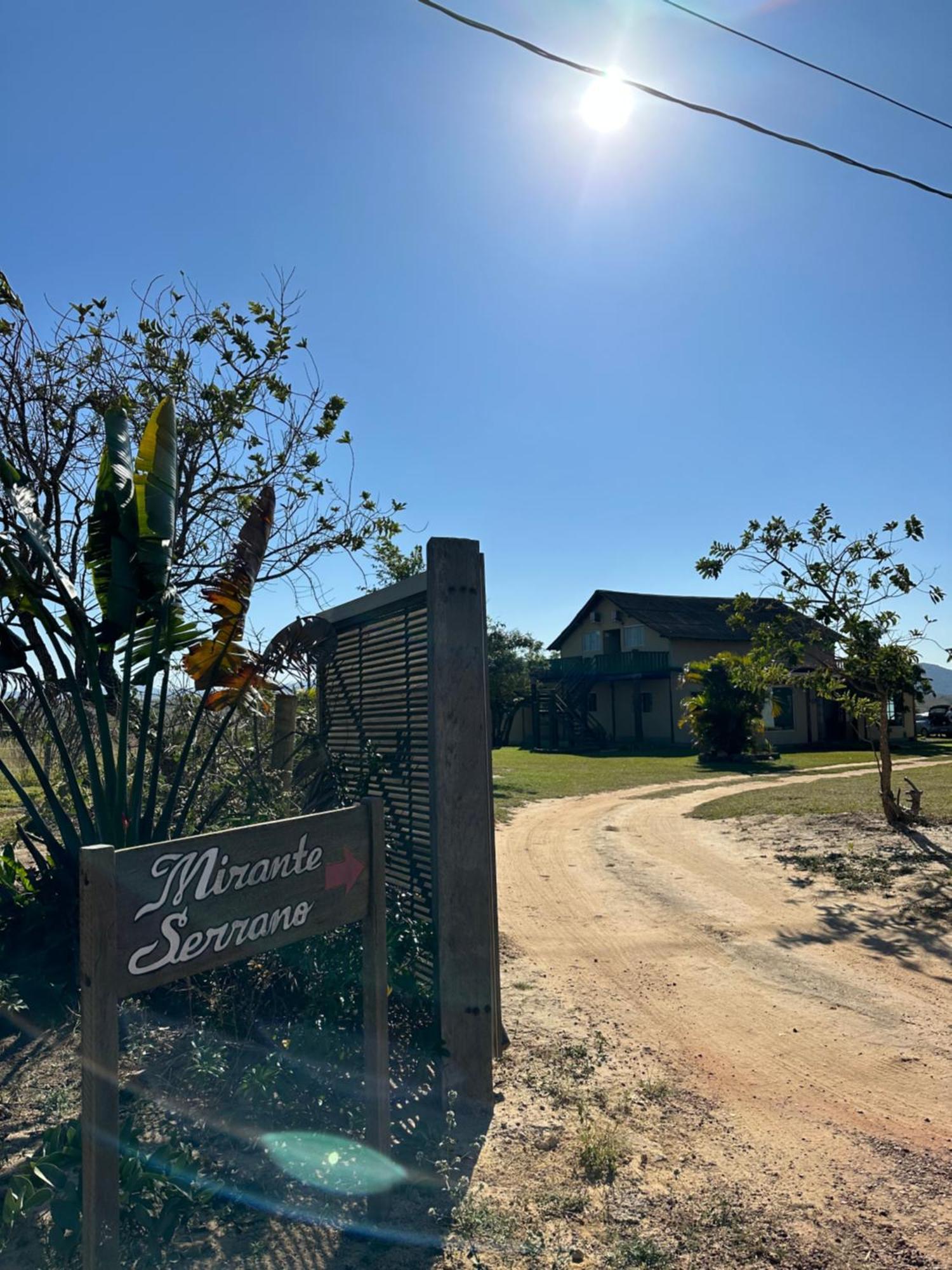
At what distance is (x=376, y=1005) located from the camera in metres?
3.30

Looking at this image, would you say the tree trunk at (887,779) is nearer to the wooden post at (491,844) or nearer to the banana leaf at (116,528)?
the wooden post at (491,844)

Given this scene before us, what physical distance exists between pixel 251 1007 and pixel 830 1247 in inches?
104

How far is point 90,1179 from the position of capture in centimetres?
241

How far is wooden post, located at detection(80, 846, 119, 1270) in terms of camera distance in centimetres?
241

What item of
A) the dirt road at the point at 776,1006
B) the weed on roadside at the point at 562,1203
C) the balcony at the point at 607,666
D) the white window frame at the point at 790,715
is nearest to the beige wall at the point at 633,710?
the balcony at the point at 607,666

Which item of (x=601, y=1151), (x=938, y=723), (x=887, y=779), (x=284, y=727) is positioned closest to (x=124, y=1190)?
(x=601, y=1151)

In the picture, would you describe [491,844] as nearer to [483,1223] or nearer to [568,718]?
[483,1223]

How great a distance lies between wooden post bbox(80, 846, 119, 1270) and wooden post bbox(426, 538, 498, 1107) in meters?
1.99

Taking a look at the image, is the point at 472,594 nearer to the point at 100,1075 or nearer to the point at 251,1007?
the point at 251,1007

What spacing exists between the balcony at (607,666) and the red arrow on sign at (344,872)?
33.4m

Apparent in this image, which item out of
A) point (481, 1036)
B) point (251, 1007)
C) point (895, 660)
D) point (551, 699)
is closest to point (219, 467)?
point (251, 1007)

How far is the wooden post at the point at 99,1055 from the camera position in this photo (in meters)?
2.41

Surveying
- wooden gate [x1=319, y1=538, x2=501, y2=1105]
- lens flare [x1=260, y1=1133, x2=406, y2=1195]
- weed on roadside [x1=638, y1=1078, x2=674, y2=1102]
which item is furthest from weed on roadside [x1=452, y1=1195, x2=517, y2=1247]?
weed on roadside [x1=638, y1=1078, x2=674, y2=1102]

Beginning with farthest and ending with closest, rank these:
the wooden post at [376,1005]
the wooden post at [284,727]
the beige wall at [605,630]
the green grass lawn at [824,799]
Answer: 1. the beige wall at [605,630]
2. the green grass lawn at [824,799]
3. the wooden post at [284,727]
4. the wooden post at [376,1005]
